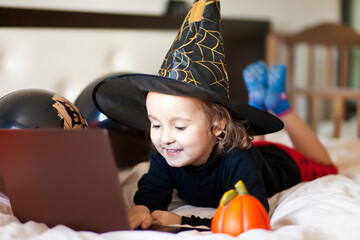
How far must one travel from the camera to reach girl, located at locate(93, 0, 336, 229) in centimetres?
99

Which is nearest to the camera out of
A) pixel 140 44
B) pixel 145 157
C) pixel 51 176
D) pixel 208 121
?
pixel 51 176

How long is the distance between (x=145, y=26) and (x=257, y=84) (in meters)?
0.74

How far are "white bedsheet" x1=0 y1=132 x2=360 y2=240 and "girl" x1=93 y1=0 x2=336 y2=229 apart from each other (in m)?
0.07

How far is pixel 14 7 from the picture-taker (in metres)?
1.58

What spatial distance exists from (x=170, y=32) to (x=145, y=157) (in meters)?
0.82

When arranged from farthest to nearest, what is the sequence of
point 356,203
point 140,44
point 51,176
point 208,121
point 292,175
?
1. point 140,44
2. point 292,175
3. point 208,121
4. point 356,203
5. point 51,176

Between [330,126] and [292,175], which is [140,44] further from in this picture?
[330,126]

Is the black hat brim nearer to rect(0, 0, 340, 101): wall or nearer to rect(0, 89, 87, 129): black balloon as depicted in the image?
rect(0, 89, 87, 129): black balloon

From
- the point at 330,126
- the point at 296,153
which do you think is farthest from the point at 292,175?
the point at 330,126

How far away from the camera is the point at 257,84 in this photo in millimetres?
1515

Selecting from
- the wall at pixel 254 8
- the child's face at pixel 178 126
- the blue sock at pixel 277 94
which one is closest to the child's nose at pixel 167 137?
the child's face at pixel 178 126

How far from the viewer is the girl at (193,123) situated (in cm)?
99

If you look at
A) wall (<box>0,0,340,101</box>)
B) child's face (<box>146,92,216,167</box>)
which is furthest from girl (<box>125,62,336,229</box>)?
wall (<box>0,0,340,101</box>)

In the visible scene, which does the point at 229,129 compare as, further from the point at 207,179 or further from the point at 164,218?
the point at 164,218
